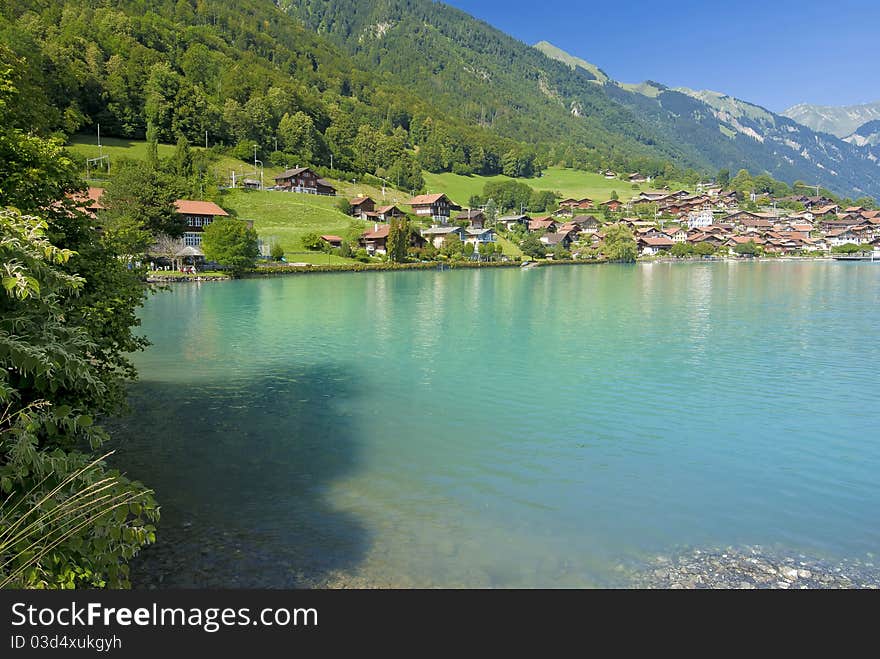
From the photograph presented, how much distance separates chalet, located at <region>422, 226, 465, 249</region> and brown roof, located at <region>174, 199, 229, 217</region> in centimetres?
3771

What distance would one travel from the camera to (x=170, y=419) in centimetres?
1509

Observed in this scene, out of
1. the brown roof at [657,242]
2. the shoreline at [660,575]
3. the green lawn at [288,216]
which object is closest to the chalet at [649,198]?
the brown roof at [657,242]

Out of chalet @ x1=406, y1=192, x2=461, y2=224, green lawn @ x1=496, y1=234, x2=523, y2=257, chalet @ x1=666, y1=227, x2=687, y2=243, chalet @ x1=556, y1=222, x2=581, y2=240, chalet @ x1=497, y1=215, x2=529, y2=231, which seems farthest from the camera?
chalet @ x1=666, y1=227, x2=687, y2=243

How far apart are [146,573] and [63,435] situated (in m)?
2.09

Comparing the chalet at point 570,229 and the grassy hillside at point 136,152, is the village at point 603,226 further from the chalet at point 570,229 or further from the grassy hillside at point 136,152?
the grassy hillside at point 136,152

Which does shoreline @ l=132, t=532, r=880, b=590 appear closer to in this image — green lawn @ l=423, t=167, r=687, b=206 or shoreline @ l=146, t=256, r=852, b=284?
shoreline @ l=146, t=256, r=852, b=284

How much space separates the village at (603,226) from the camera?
9681cm

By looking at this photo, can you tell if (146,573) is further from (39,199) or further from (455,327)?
(455,327)

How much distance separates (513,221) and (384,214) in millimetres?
38272

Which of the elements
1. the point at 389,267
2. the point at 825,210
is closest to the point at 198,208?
the point at 389,267

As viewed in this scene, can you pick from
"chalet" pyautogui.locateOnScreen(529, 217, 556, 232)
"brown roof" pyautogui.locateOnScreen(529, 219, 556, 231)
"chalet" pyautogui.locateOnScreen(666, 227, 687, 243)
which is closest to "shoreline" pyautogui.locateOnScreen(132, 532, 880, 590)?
"chalet" pyautogui.locateOnScreen(529, 217, 556, 232)

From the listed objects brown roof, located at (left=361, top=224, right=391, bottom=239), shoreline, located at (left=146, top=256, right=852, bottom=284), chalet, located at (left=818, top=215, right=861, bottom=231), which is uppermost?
chalet, located at (left=818, top=215, right=861, bottom=231)

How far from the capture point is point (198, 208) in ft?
262

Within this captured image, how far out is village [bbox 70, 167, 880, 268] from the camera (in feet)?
318
